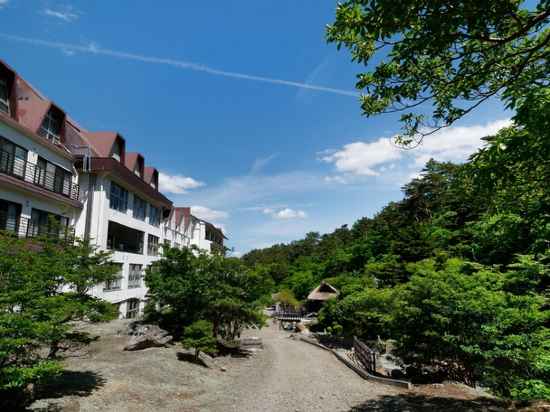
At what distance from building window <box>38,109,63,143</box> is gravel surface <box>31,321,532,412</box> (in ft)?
41.9

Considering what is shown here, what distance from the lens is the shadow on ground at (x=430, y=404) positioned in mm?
9688

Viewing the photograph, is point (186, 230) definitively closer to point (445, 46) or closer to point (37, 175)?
point (37, 175)

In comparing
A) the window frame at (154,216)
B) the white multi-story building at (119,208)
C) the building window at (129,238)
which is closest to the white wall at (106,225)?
the white multi-story building at (119,208)

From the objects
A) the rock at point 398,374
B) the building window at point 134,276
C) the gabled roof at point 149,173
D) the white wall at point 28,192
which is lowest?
the rock at point 398,374

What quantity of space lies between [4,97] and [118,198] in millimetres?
9636

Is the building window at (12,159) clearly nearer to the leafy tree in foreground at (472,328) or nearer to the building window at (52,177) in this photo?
the building window at (52,177)

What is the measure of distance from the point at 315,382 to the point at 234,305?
6267 millimetres

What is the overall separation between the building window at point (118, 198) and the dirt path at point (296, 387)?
14.7 meters

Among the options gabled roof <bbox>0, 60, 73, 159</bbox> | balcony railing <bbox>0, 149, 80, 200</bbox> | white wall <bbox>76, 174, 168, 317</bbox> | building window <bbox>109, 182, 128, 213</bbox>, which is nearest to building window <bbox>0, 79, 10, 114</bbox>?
gabled roof <bbox>0, 60, 73, 159</bbox>

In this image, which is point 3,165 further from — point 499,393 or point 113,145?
point 499,393

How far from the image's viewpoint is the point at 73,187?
21562 millimetres

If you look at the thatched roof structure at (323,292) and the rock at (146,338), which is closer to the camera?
the rock at (146,338)

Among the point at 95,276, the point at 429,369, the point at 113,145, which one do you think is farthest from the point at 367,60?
the point at 113,145

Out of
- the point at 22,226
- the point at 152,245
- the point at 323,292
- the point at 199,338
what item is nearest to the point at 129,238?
the point at 152,245
